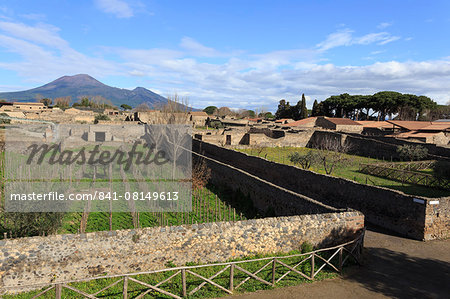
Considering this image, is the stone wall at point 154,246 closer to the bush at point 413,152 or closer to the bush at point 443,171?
the bush at point 443,171

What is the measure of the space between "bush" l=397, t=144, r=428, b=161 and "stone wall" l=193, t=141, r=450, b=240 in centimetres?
1714

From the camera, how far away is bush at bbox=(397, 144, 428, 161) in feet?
95.5

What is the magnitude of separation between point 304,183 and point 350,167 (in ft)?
39.2

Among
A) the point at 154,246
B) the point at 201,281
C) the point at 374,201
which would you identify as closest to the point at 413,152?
the point at 374,201

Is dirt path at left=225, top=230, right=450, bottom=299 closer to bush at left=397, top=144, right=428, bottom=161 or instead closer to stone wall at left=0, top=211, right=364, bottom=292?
stone wall at left=0, top=211, right=364, bottom=292

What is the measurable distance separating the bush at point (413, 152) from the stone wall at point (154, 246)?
23165 mm

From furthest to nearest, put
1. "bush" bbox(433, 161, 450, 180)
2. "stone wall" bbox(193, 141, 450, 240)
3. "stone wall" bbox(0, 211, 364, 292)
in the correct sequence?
"bush" bbox(433, 161, 450, 180)
"stone wall" bbox(193, 141, 450, 240)
"stone wall" bbox(0, 211, 364, 292)

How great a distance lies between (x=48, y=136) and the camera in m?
34.4

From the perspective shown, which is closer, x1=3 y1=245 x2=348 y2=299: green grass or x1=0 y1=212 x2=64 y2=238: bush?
x1=3 y1=245 x2=348 y2=299: green grass

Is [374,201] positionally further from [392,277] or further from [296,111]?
[296,111]

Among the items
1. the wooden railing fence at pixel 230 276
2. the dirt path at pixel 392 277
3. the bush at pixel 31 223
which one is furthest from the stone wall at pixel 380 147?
the bush at pixel 31 223

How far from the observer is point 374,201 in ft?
45.5

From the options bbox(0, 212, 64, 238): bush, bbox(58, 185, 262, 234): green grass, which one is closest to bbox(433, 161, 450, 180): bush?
bbox(58, 185, 262, 234): green grass

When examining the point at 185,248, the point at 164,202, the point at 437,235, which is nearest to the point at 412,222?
the point at 437,235
